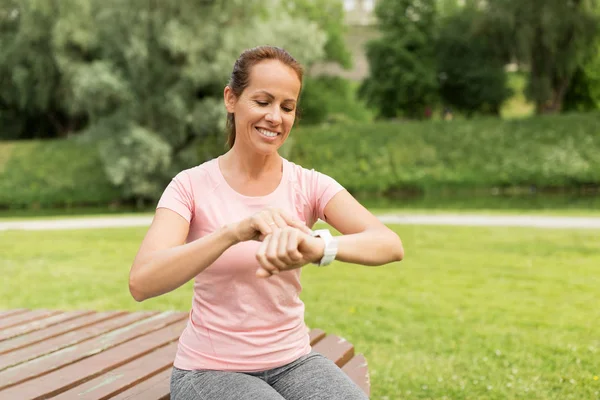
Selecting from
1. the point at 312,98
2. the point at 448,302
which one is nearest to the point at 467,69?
the point at 312,98

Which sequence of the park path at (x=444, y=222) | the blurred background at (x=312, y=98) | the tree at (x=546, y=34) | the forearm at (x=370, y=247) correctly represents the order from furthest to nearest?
the tree at (x=546, y=34)
the blurred background at (x=312, y=98)
the park path at (x=444, y=222)
the forearm at (x=370, y=247)

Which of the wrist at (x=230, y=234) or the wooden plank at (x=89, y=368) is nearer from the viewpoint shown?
the wrist at (x=230, y=234)

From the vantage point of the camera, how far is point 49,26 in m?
28.0

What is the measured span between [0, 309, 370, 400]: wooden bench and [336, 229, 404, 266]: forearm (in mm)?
879

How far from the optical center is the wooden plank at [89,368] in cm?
273

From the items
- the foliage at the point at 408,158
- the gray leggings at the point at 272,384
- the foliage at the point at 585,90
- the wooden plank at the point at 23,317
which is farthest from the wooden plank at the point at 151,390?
the foliage at the point at 585,90

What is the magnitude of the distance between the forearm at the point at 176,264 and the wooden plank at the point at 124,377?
29.4 inches

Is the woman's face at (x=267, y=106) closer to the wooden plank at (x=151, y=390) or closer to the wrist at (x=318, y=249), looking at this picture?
the wrist at (x=318, y=249)

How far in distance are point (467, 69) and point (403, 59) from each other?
375 cm

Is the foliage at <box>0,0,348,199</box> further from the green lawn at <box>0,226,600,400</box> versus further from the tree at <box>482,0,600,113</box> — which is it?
the green lawn at <box>0,226,600,400</box>

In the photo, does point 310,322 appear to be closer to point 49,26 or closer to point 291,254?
point 291,254

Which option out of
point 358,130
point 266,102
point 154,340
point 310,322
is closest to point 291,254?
point 266,102

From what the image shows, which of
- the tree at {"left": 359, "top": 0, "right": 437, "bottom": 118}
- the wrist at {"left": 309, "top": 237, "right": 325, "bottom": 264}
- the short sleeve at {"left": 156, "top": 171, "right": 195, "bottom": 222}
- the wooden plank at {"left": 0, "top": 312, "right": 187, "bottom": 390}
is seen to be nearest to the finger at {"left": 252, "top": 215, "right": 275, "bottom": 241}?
the wrist at {"left": 309, "top": 237, "right": 325, "bottom": 264}

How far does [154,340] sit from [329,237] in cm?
188
